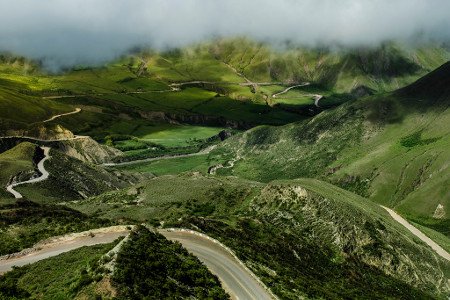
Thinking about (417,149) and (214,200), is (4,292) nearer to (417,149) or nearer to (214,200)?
(214,200)

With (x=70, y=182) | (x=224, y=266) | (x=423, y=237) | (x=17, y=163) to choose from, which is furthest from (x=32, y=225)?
(x=423, y=237)

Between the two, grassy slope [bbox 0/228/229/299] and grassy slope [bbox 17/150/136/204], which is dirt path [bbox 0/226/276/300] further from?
grassy slope [bbox 17/150/136/204]

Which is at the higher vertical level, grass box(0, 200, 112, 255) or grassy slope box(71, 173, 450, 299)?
grass box(0, 200, 112, 255)

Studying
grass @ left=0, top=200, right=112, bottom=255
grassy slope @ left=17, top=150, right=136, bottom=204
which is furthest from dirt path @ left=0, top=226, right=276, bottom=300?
grassy slope @ left=17, top=150, right=136, bottom=204

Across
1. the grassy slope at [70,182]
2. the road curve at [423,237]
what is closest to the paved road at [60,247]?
the grassy slope at [70,182]

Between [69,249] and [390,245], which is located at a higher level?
[69,249]

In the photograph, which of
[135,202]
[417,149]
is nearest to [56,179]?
[135,202]
